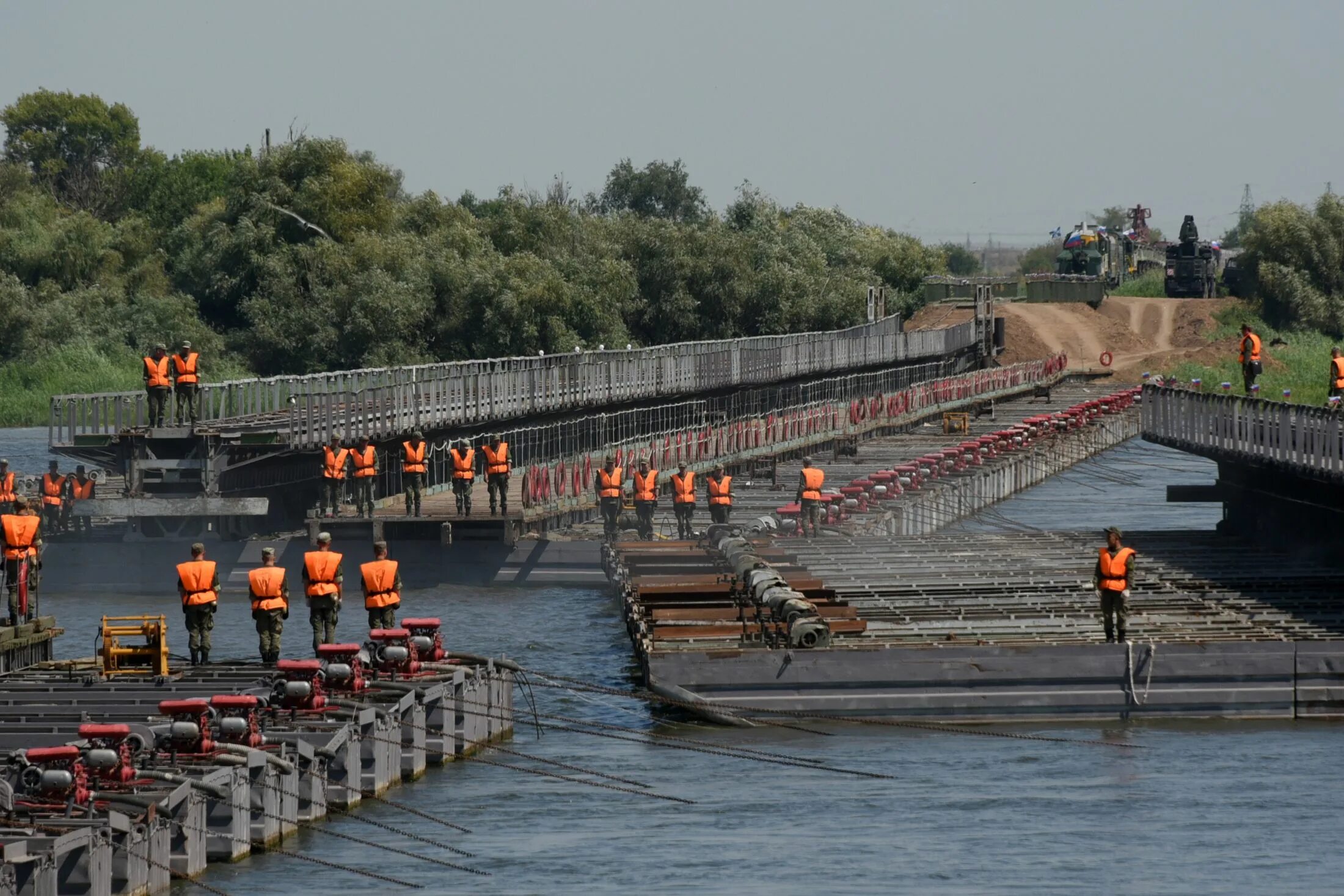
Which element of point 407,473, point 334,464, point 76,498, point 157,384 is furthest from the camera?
point 407,473

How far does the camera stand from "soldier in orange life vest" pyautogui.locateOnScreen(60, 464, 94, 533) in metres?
54.9

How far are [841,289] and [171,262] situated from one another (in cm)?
3787

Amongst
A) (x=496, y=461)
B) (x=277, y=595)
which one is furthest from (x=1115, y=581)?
(x=496, y=461)

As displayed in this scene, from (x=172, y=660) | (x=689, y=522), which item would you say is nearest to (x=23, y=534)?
(x=172, y=660)

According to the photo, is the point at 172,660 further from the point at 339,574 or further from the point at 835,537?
the point at 835,537

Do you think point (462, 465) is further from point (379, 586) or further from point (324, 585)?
point (324, 585)

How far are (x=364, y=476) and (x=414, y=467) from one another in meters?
1.36

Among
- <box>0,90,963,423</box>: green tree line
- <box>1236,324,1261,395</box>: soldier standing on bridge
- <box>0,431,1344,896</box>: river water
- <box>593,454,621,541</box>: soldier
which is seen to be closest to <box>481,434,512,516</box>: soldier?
<box>593,454,621,541</box>: soldier

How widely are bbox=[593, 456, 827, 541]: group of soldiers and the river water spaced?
46.6 ft

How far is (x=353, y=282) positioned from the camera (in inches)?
4060

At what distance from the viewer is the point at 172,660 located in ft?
121

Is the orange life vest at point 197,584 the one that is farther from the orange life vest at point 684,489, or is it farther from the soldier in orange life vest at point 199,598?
the orange life vest at point 684,489

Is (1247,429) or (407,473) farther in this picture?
(407,473)

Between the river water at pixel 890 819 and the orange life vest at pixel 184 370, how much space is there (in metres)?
17.4
